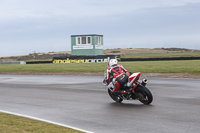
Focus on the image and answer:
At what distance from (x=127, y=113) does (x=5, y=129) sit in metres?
3.66

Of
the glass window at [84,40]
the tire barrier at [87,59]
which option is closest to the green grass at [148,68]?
the tire barrier at [87,59]

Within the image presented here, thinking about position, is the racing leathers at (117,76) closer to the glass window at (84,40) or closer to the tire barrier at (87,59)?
the tire barrier at (87,59)

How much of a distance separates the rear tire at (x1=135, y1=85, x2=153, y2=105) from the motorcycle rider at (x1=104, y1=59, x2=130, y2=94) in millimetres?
610

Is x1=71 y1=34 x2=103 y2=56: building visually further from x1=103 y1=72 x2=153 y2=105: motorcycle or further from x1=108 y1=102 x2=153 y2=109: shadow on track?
x1=103 y1=72 x2=153 y2=105: motorcycle

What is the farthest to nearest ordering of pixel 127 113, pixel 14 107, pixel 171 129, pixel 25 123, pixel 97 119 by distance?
pixel 14 107 < pixel 127 113 < pixel 97 119 < pixel 25 123 < pixel 171 129

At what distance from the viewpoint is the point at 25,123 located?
8.54 meters

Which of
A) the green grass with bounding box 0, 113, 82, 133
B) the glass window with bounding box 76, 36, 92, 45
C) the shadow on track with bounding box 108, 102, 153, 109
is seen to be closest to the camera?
the green grass with bounding box 0, 113, 82, 133

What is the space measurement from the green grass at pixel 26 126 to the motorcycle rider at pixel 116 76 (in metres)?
3.70

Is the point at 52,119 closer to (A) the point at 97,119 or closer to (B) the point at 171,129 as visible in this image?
(A) the point at 97,119

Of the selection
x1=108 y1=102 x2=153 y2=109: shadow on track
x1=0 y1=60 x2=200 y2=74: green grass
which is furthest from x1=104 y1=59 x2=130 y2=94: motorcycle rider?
x1=0 y1=60 x2=200 y2=74: green grass

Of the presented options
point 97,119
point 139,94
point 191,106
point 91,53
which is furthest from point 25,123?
point 91,53

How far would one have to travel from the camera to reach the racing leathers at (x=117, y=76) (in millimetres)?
11562

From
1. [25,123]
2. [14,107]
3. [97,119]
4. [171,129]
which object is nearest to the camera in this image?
[171,129]

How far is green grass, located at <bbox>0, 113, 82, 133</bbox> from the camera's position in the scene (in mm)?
7555
